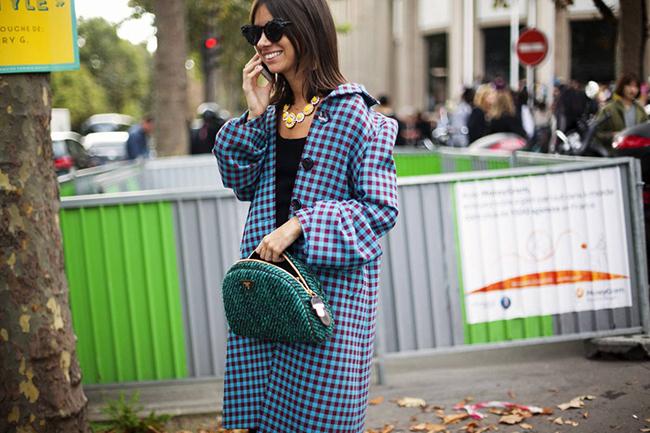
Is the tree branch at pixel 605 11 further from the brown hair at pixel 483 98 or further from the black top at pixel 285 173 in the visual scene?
the black top at pixel 285 173

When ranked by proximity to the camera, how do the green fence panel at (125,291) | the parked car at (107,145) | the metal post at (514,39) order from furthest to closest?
the parked car at (107,145) < the metal post at (514,39) < the green fence panel at (125,291)

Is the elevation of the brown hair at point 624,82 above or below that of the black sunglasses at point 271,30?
above

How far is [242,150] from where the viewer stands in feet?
10.4

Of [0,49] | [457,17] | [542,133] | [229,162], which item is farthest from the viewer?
[457,17]

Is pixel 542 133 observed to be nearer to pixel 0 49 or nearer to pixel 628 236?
pixel 628 236

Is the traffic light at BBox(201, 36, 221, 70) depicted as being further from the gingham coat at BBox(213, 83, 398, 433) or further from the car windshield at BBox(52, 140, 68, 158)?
the gingham coat at BBox(213, 83, 398, 433)

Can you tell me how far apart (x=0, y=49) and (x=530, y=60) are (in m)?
14.3

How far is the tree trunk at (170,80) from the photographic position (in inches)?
678

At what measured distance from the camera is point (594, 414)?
16.1 feet

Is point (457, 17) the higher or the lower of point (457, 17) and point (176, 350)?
the higher

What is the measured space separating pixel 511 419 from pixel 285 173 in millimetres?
2390

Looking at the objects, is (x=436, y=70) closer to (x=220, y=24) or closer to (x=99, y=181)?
(x=220, y=24)

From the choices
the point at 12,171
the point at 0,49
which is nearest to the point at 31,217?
the point at 12,171

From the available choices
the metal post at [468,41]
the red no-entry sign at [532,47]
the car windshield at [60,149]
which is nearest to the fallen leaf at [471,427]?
the red no-entry sign at [532,47]
